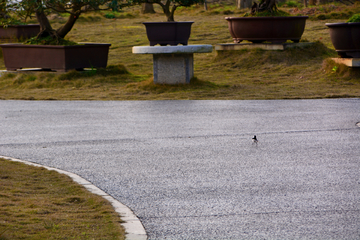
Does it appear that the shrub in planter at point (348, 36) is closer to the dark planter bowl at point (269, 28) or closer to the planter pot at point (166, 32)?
the dark planter bowl at point (269, 28)

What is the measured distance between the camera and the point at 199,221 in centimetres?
382

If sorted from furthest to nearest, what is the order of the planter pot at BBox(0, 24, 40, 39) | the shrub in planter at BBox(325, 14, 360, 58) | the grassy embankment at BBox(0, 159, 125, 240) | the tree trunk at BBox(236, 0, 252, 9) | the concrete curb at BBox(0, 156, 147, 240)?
the tree trunk at BBox(236, 0, 252, 9) < the planter pot at BBox(0, 24, 40, 39) < the shrub in planter at BBox(325, 14, 360, 58) < the concrete curb at BBox(0, 156, 147, 240) < the grassy embankment at BBox(0, 159, 125, 240)

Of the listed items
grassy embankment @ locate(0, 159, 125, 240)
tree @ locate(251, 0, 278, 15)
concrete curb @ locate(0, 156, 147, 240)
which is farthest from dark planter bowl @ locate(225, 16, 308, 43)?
grassy embankment @ locate(0, 159, 125, 240)

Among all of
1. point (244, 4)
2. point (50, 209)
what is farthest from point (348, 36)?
point (244, 4)

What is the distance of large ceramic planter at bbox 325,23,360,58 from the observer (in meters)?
12.0

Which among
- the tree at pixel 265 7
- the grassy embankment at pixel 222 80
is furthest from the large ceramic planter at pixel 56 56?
the tree at pixel 265 7

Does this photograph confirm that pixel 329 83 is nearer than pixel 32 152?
No

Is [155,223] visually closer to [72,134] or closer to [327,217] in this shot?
[327,217]

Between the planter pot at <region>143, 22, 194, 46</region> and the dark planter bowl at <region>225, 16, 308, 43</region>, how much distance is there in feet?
14.2

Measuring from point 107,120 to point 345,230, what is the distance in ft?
18.1

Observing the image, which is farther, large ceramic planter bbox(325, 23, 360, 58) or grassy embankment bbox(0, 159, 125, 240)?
large ceramic planter bbox(325, 23, 360, 58)

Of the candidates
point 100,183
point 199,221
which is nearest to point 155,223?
point 199,221

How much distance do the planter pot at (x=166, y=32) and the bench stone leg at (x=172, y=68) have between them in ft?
1.25

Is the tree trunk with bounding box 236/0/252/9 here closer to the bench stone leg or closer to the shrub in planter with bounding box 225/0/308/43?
the shrub in planter with bounding box 225/0/308/43
